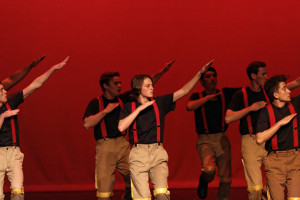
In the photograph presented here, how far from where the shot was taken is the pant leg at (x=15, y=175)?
5605mm

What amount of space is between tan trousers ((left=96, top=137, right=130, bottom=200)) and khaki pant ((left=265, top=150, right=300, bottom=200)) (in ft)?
5.81

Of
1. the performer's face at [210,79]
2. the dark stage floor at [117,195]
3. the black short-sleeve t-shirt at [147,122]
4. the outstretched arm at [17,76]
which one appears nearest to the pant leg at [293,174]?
the black short-sleeve t-shirt at [147,122]

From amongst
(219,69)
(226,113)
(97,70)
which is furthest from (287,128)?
(97,70)

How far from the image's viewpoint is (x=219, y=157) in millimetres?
6398

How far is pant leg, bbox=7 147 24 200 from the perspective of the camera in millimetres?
5605

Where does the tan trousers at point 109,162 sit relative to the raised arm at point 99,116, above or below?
below

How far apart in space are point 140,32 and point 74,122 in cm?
160

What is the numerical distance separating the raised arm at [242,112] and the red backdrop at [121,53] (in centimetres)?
249

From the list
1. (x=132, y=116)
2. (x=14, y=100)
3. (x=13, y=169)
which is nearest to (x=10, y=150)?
(x=13, y=169)

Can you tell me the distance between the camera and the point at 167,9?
27.8ft

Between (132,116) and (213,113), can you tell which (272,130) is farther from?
(213,113)

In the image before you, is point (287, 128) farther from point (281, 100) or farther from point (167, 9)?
point (167, 9)

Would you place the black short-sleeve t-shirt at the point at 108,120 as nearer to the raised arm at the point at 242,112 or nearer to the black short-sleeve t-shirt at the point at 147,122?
the black short-sleeve t-shirt at the point at 147,122

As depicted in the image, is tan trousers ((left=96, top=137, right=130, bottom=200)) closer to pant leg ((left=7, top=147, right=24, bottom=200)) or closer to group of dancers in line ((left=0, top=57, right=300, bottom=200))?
group of dancers in line ((left=0, top=57, right=300, bottom=200))
